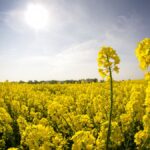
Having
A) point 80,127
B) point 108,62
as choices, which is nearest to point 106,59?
point 108,62

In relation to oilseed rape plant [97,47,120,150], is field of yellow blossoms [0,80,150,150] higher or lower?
lower

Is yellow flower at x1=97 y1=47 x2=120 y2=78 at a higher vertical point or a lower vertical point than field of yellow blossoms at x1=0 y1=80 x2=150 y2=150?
higher

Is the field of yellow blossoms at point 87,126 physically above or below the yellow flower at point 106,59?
below

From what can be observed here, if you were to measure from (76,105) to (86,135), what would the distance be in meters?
6.16

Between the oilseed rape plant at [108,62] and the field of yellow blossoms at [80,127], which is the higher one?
the oilseed rape plant at [108,62]

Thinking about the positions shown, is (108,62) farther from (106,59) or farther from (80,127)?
(80,127)

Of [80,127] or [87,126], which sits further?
[87,126]

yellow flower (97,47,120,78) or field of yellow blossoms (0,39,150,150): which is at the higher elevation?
yellow flower (97,47,120,78)

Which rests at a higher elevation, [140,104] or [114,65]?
[114,65]

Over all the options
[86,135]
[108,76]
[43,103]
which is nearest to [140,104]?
[86,135]

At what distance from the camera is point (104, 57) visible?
175 inches

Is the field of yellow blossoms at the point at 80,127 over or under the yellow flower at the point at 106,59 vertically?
under

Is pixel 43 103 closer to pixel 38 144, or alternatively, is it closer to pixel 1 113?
pixel 1 113

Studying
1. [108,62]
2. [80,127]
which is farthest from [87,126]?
[108,62]
